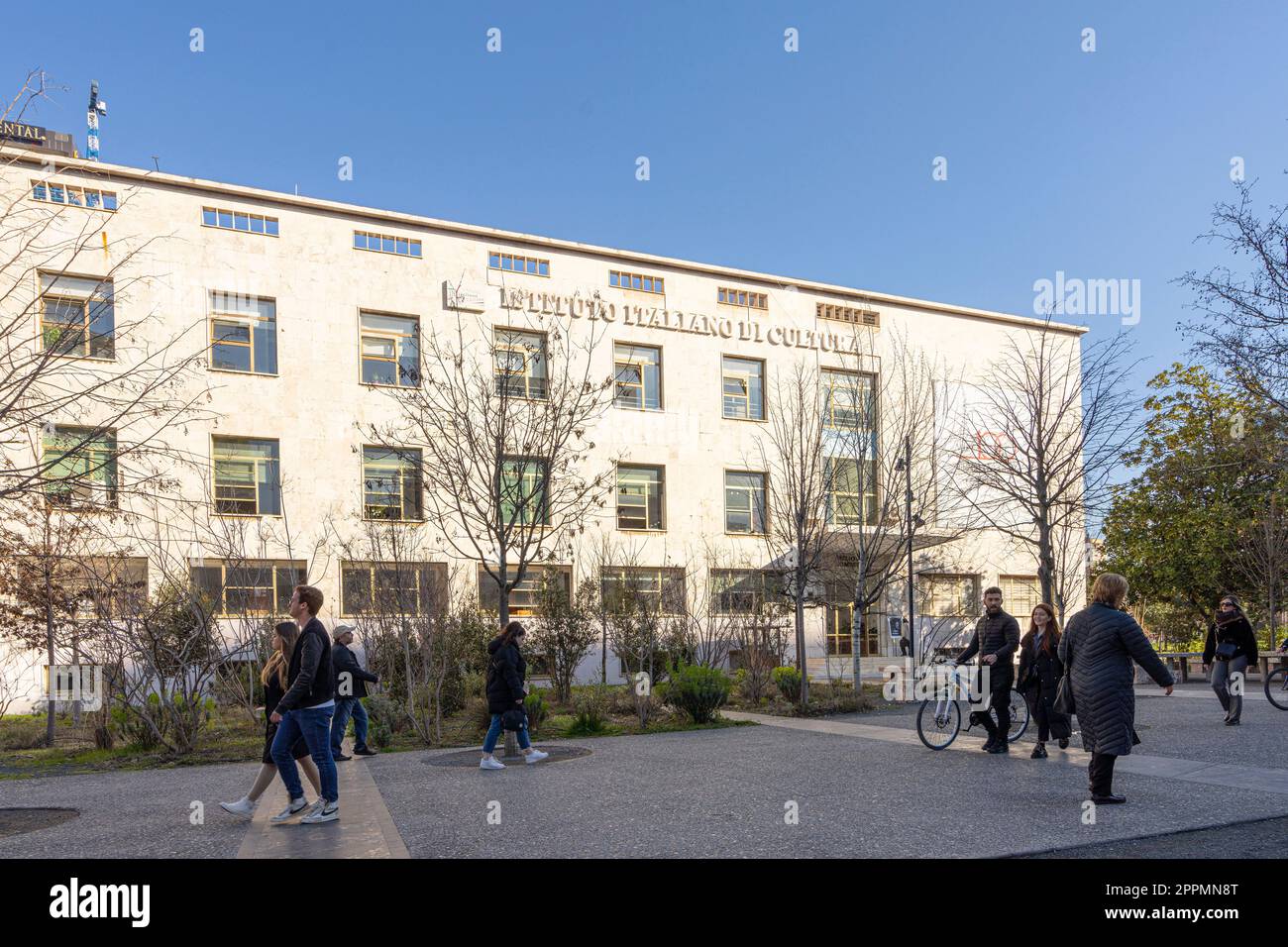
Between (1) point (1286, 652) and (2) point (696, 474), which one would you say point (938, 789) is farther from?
(2) point (696, 474)

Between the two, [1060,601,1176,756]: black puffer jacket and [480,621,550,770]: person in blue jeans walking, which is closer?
[1060,601,1176,756]: black puffer jacket

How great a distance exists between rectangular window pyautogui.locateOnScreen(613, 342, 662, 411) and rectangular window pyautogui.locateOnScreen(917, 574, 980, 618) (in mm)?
11554

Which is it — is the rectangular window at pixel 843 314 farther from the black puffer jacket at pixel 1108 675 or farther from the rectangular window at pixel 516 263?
the black puffer jacket at pixel 1108 675

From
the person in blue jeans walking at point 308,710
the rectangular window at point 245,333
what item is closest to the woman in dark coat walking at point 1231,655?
the person in blue jeans walking at point 308,710

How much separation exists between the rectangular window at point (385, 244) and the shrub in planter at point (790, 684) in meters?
16.5

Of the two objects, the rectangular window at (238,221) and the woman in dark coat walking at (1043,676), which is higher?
the rectangular window at (238,221)

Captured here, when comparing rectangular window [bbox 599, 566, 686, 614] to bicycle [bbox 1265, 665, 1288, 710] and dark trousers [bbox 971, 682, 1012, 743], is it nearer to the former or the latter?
dark trousers [bbox 971, 682, 1012, 743]

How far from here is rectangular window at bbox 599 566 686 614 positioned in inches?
890

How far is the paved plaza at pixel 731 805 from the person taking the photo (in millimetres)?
7156

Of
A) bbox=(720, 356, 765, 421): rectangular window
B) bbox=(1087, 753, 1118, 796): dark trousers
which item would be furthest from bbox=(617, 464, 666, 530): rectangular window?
bbox=(1087, 753, 1118, 796): dark trousers

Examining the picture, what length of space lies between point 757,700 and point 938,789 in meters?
10.8

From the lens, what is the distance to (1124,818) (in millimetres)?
7738

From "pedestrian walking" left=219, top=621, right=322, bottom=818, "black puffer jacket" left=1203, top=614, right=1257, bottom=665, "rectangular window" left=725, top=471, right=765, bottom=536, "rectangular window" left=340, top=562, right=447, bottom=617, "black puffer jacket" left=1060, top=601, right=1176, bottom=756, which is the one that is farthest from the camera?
"rectangular window" left=725, top=471, right=765, bottom=536
